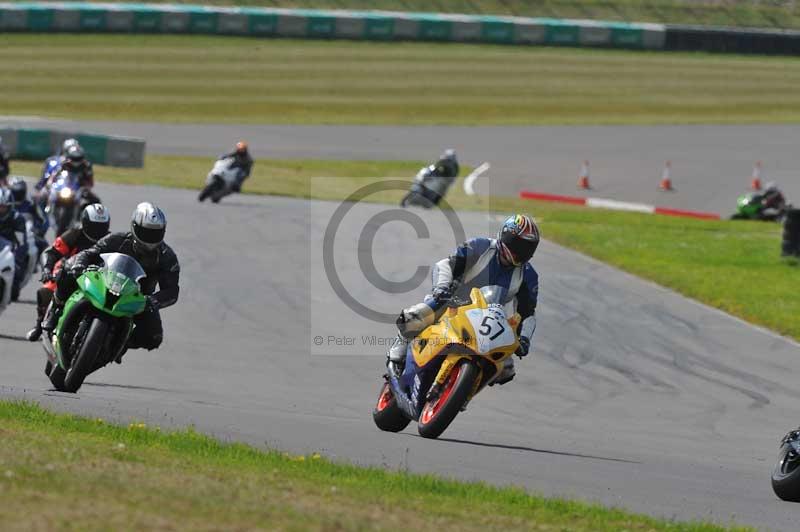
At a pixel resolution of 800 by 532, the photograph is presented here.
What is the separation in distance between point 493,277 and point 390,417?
1.36 metres

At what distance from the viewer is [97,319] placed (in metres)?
11.3

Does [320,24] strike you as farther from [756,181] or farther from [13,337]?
[13,337]

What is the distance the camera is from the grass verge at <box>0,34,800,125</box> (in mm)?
51656

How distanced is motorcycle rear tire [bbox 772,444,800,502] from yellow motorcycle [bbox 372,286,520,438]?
199 centimetres

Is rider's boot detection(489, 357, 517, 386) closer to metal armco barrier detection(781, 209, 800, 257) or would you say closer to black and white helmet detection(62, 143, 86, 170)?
black and white helmet detection(62, 143, 86, 170)

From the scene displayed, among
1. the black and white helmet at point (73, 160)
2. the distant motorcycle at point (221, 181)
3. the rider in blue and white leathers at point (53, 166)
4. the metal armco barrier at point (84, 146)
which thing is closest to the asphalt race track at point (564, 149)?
the metal armco barrier at point (84, 146)

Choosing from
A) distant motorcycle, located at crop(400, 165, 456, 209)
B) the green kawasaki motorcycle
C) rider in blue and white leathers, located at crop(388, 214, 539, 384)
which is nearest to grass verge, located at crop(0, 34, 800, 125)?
distant motorcycle, located at crop(400, 165, 456, 209)

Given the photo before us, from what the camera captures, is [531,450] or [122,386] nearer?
[531,450]

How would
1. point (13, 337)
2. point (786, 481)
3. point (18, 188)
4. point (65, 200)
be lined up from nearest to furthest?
point (786, 481) → point (13, 337) → point (18, 188) → point (65, 200)

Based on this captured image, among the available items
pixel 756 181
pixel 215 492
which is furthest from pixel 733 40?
pixel 215 492

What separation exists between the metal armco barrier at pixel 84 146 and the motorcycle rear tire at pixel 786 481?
96.8 feet

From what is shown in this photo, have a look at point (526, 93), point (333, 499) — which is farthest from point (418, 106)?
point (333, 499)

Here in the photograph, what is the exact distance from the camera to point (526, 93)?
188ft

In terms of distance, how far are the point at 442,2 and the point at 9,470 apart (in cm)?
6352
